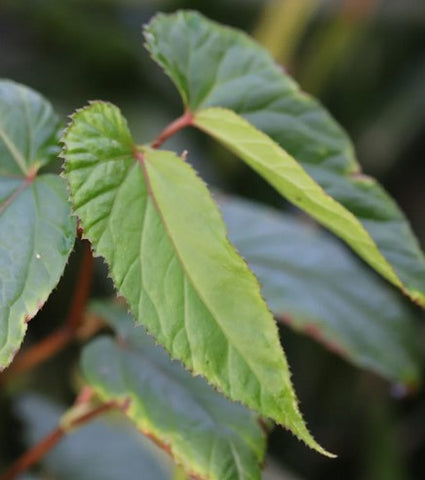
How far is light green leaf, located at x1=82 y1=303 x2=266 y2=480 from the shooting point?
19.7 inches

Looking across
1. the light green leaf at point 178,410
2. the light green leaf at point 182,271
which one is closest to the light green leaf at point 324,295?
the light green leaf at point 178,410

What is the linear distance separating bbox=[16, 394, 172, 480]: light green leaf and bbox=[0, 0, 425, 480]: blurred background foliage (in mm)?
152

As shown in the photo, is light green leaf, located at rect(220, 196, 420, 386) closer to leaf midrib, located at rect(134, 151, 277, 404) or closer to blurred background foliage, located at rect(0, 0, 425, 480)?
leaf midrib, located at rect(134, 151, 277, 404)

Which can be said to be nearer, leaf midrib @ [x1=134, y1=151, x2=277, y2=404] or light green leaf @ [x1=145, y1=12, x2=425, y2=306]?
leaf midrib @ [x1=134, y1=151, x2=277, y2=404]

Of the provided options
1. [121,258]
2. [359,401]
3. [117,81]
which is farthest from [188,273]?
[117,81]

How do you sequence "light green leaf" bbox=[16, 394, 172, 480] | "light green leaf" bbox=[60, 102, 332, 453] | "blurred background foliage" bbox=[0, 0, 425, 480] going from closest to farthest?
1. "light green leaf" bbox=[60, 102, 332, 453]
2. "light green leaf" bbox=[16, 394, 172, 480]
3. "blurred background foliage" bbox=[0, 0, 425, 480]

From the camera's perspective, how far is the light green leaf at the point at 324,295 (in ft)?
2.31

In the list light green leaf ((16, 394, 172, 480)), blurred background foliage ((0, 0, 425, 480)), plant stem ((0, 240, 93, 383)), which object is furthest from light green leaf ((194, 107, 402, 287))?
blurred background foliage ((0, 0, 425, 480))

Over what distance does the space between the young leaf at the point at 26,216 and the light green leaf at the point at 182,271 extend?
0.03 metres

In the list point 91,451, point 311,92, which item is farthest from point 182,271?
point 311,92

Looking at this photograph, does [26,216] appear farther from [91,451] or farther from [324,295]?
[91,451]

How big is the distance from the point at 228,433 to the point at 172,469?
391mm

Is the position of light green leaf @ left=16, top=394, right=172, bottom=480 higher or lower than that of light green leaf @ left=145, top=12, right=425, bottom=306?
lower

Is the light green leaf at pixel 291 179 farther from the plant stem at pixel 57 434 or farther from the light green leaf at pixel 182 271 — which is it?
the plant stem at pixel 57 434
